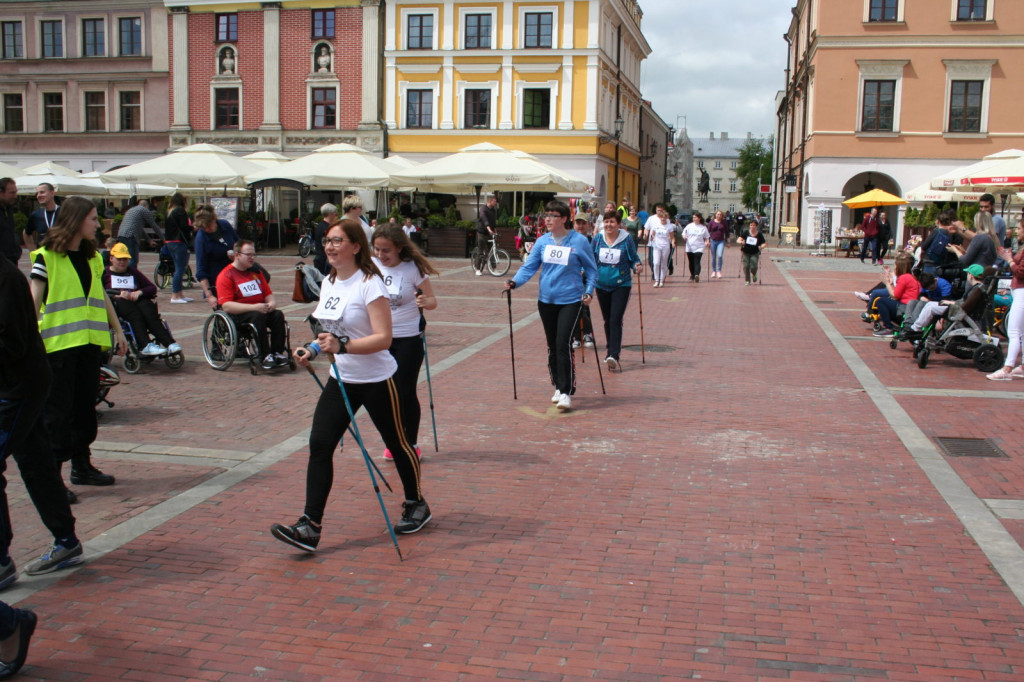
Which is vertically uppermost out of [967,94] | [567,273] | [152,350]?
[967,94]

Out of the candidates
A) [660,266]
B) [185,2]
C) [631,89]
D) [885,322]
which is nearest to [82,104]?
[185,2]

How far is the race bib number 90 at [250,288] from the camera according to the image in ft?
33.8

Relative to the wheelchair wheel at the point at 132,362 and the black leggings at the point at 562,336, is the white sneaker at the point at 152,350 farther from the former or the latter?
the black leggings at the point at 562,336

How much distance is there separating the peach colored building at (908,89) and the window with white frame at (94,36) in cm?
3195

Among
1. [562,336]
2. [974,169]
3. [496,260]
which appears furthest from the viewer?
[496,260]

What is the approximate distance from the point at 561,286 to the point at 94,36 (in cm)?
4327

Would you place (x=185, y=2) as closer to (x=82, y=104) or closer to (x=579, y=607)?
(x=82, y=104)

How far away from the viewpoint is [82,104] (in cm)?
4475

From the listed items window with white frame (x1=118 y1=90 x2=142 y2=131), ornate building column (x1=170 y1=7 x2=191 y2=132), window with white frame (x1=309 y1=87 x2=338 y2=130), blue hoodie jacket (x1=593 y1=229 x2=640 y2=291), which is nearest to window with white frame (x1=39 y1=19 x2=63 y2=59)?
window with white frame (x1=118 y1=90 x2=142 y2=131)

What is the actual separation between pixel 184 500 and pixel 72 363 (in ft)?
3.46

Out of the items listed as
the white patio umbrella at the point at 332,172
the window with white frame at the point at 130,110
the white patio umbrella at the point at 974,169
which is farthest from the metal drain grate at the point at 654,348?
the window with white frame at the point at 130,110

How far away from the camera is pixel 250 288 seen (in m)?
10.3

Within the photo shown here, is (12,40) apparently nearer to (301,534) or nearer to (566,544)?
(301,534)

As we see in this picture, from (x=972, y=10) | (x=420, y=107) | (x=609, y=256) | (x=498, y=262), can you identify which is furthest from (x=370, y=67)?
(x=609, y=256)
